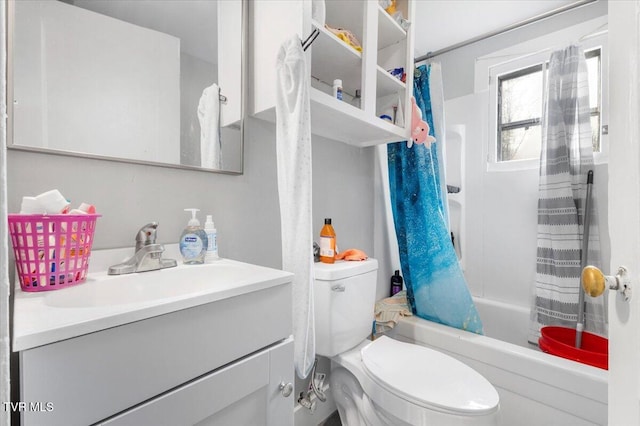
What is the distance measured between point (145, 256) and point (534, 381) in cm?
159

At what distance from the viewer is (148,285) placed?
0.75m

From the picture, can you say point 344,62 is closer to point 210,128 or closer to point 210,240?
point 210,128

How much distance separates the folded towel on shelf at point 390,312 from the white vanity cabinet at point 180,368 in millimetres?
958

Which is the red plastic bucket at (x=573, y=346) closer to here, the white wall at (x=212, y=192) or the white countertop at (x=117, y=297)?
the white wall at (x=212, y=192)

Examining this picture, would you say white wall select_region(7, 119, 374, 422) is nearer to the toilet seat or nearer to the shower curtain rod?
the toilet seat

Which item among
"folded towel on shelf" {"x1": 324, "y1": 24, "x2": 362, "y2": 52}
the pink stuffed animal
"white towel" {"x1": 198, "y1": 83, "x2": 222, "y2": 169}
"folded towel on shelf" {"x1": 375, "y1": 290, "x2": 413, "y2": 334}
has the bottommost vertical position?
"folded towel on shelf" {"x1": 375, "y1": 290, "x2": 413, "y2": 334}

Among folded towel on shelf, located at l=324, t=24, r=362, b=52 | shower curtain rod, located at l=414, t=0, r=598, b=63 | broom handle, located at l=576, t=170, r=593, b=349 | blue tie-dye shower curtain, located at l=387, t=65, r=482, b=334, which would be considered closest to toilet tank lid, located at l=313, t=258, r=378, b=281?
blue tie-dye shower curtain, located at l=387, t=65, r=482, b=334

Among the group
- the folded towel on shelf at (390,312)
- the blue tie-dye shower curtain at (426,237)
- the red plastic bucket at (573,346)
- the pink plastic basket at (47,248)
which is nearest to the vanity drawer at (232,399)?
the pink plastic basket at (47,248)

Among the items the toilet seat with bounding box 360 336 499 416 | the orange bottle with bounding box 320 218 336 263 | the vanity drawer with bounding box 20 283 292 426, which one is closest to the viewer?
the vanity drawer with bounding box 20 283 292 426

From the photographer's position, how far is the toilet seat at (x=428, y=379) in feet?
2.85

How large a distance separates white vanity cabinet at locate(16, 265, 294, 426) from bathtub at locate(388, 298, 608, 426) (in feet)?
3.36

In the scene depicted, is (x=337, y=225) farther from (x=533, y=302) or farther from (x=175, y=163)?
(x=533, y=302)

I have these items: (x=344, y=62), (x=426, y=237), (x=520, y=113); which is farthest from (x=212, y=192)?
(x=520, y=113)

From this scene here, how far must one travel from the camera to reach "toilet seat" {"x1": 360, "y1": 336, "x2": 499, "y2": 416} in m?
0.87
